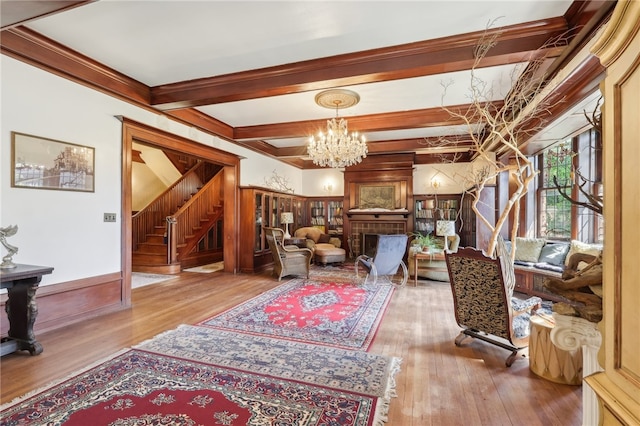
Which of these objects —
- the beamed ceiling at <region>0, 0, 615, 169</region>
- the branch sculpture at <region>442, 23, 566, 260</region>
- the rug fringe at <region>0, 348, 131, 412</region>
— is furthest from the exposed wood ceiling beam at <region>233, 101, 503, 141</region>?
the rug fringe at <region>0, 348, 131, 412</region>

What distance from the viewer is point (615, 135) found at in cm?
88

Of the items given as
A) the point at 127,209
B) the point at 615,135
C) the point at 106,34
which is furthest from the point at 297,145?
the point at 615,135

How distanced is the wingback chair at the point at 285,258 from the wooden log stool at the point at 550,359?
13.2ft

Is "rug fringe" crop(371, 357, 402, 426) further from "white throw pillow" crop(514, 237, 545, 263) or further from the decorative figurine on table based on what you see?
"white throw pillow" crop(514, 237, 545, 263)

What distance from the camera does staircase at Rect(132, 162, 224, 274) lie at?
22.4 ft

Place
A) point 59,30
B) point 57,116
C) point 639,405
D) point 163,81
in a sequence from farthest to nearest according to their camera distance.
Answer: point 163,81 < point 57,116 < point 59,30 < point 639,405

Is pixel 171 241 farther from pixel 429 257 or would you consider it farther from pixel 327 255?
pixel 429 257

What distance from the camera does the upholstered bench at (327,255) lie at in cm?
726

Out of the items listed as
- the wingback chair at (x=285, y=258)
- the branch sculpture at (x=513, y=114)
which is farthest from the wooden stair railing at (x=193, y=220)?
the branch sculpture at (x=513, y=114)

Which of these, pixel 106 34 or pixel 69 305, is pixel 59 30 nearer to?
pixel 106 34

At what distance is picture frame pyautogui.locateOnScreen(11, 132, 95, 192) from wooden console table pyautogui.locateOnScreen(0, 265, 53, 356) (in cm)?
90

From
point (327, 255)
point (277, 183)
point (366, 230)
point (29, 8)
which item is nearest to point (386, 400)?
point (29, 8)

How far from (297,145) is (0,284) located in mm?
5859

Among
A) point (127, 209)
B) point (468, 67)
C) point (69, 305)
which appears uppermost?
point (468, 67)
